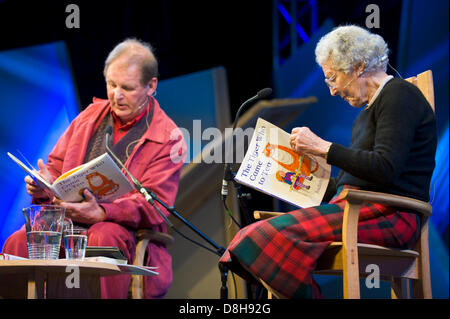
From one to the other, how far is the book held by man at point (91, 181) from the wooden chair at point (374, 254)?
0.82m

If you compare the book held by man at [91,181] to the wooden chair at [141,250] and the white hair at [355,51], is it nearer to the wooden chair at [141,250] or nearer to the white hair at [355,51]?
the wooden chair at [141,250]

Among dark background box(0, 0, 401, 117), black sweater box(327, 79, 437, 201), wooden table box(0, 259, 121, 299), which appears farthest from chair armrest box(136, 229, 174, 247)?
dark background box(0, 0, 401, 117)

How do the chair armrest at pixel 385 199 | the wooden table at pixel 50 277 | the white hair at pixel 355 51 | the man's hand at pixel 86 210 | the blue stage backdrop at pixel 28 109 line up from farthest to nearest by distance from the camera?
the blue stage backdrop at pixel 28 109, the man's hand at pixel 86 210, the white hair at pixel 355 51, the chair armrest at pixel 385 199, the wooden table at pixel 50 277

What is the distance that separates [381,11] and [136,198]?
1.99 meters

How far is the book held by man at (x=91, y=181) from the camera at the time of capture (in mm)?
2268

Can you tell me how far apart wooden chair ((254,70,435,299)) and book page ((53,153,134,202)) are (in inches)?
32.1

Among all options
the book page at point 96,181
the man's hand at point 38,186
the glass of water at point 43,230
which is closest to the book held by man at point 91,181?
the book page at point 96,181

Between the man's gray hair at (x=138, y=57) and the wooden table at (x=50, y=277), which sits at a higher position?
the man's gray hair at (x=138, y=57)

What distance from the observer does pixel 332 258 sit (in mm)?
1956

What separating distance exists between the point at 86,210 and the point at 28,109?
1207 millimetres

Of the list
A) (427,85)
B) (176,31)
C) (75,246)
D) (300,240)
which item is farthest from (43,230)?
(176,31)

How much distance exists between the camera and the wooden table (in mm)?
1724

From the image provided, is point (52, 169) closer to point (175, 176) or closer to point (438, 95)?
point (175, 176)

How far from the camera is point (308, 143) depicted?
2084mm
